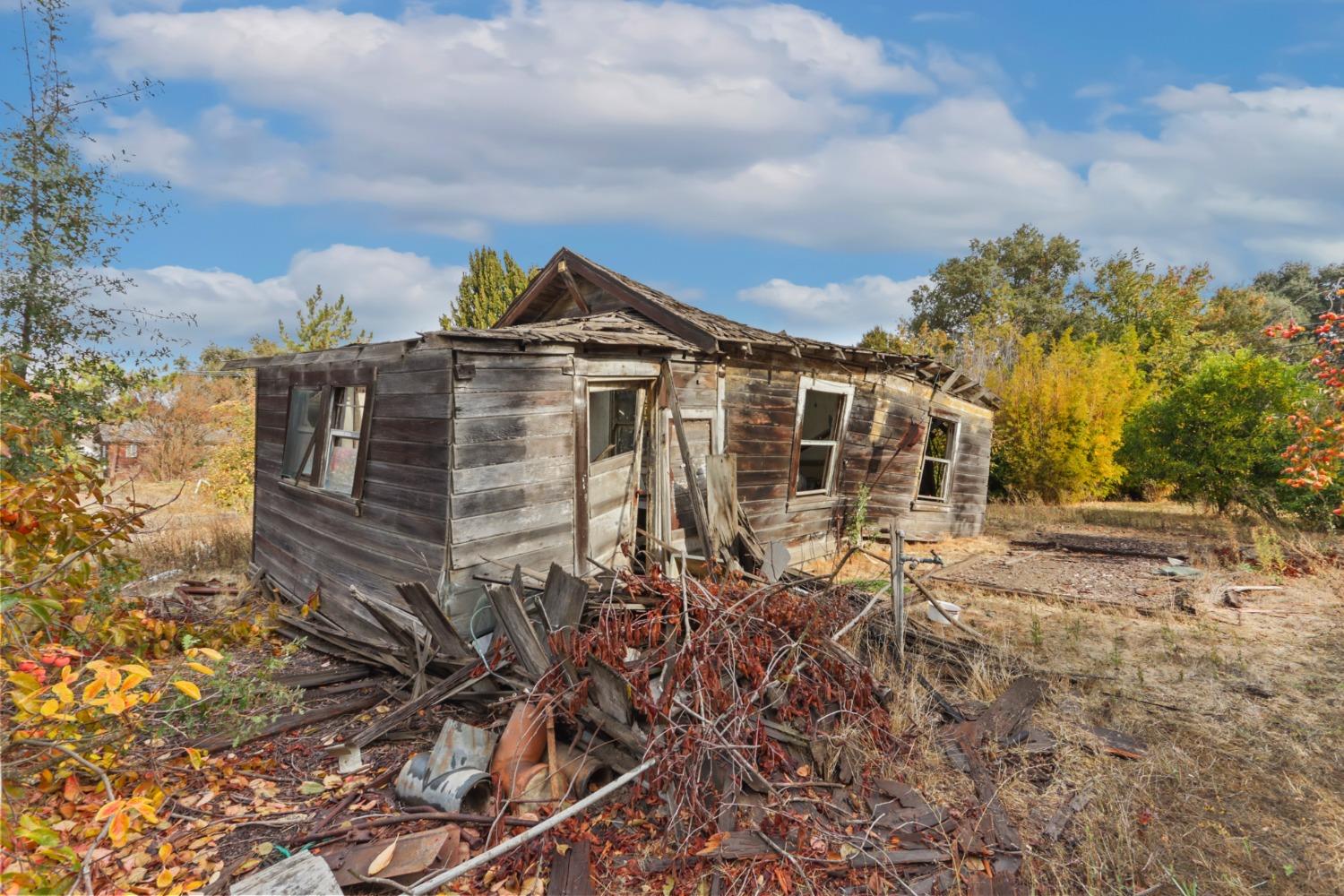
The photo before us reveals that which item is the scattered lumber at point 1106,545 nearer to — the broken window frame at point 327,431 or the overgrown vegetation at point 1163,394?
the overgrown vegetation at point 1163,394

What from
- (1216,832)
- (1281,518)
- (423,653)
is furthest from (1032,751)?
(1281,518)

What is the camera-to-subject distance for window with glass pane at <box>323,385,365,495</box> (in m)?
7.07

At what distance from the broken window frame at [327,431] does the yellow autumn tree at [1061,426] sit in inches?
547

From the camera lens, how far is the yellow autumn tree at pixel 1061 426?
623 inches

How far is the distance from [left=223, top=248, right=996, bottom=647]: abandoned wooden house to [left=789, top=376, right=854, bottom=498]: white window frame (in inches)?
1.2

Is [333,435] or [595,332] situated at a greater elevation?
[595,332]

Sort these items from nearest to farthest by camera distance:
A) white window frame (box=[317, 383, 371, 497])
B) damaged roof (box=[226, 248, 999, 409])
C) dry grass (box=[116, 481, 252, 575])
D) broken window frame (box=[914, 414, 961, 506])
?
1. damaged roof (box=[226, 248, 999, 409])
2. white window frame (box=[317, 383, 371, 497])
3. dry grass (box=[116, 481, 252, 575])
4. broken window frame (box=[914, 414, 961, 506])

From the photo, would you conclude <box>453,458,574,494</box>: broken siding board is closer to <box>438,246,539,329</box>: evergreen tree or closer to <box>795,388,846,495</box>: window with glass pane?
<box>795,388,846,495</box>: window with glass pane

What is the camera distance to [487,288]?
24.1 metres

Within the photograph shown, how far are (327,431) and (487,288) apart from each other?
18.1m

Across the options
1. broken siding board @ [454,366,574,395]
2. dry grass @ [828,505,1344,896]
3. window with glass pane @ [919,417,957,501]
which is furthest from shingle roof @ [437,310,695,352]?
window with glass pane @ [919,417,957,501]

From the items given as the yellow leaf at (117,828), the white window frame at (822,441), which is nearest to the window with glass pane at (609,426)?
the white window frame at (822,441)

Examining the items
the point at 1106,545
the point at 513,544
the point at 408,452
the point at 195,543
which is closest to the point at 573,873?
the point at 513,544

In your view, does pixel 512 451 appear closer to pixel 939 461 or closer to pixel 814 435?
pixel 939 461
